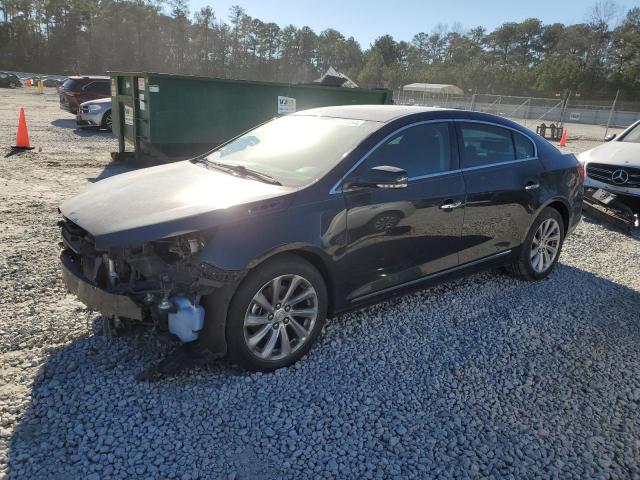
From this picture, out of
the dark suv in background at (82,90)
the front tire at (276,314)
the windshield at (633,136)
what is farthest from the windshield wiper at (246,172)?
the dark suv in background at (82,90)

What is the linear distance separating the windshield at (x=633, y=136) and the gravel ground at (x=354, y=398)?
5.42m

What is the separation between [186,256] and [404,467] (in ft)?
5.37

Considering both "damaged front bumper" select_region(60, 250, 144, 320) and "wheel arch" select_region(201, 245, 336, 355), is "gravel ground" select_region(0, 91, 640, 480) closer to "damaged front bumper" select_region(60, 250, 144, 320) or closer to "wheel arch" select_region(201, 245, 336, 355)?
"wheel arch" select_region(201, 245, 336, 355)

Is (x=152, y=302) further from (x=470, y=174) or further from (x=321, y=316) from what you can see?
(x=470, y=174)

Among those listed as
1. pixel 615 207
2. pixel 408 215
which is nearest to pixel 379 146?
pixel 408 215

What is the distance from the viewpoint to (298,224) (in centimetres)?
315

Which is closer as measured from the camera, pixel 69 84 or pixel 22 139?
pixel 22 139

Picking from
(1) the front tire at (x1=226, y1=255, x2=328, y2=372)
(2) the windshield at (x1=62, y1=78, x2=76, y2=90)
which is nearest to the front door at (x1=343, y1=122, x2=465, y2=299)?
(1) the front tire at (x1=226, y1=255, x2=328, y2=372)

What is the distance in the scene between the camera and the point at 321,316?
134 inches

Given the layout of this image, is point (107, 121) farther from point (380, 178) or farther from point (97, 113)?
point (380, 178)

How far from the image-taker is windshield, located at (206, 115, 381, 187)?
352cm

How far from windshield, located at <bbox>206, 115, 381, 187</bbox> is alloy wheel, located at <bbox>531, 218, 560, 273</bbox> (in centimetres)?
233

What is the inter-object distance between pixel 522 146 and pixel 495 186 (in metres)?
0.73

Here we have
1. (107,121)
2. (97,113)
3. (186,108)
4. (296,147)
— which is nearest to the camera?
(296,147)
